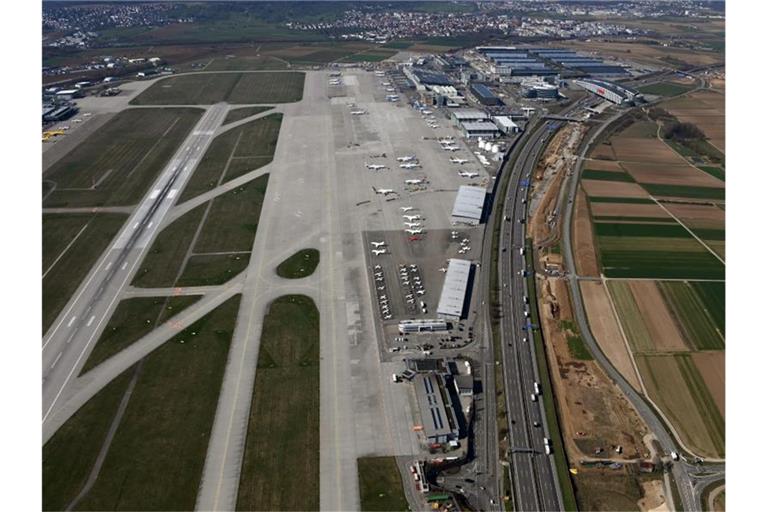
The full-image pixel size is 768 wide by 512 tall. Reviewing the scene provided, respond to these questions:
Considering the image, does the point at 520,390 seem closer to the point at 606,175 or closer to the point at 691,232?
the point at 691,232

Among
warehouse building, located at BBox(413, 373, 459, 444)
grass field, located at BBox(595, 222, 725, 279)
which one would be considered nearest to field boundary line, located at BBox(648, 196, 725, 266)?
grass field, located at BBox(595, 222, 725, 279)

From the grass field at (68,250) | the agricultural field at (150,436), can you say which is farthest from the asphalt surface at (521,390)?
the grass field at (68,250)

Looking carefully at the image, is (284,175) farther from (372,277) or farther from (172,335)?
(172,335)

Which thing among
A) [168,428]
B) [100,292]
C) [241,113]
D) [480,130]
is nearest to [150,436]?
[168,428]

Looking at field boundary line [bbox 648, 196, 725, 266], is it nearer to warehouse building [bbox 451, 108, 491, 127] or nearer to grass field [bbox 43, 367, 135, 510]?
warehouse building [bbox 451, 108, 491, 127]

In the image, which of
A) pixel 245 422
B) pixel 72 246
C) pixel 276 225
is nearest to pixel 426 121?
pixel 276 225

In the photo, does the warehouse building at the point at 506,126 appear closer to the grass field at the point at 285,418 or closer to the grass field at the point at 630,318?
the grass field at the point at 630,318
